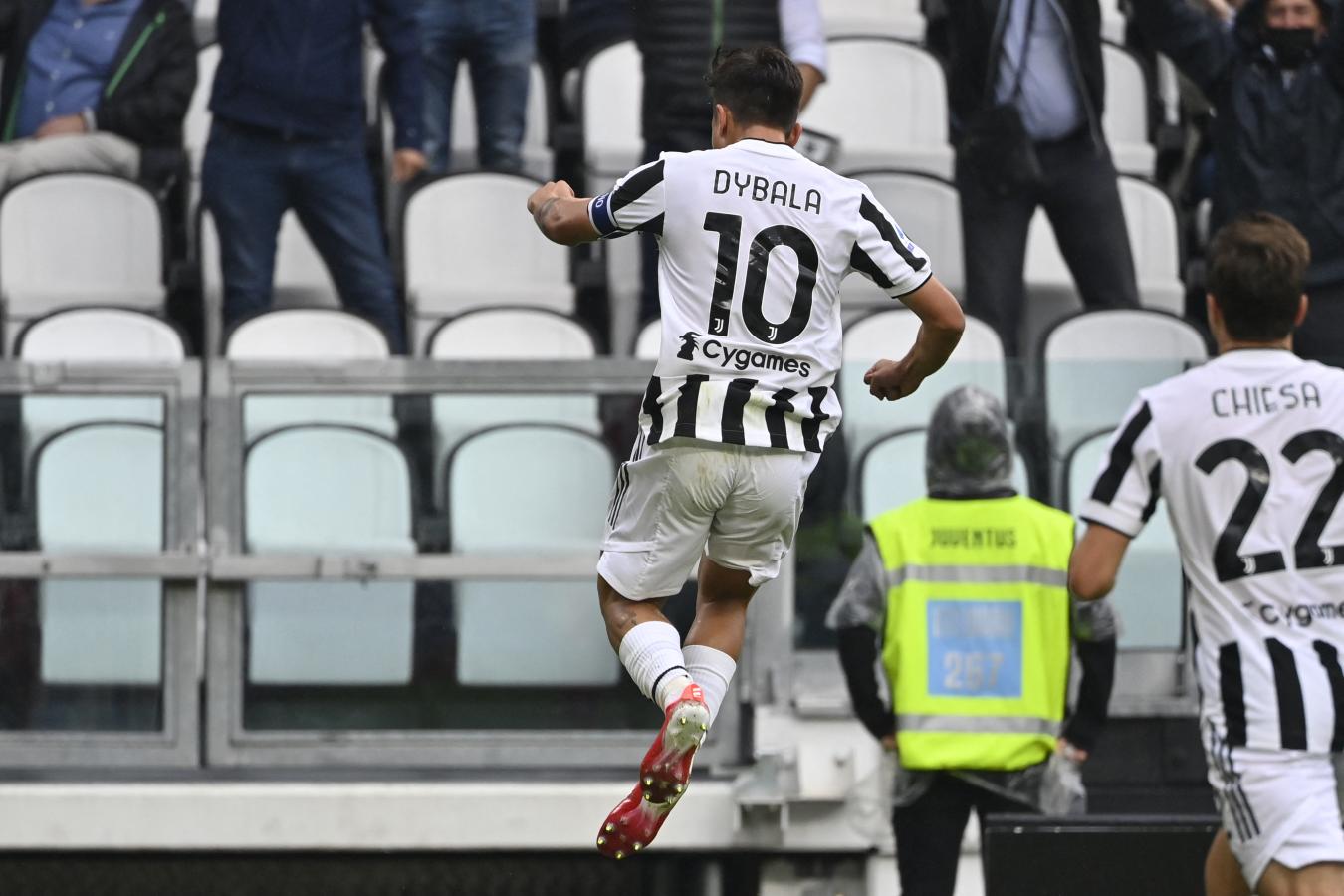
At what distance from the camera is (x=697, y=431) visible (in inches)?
184

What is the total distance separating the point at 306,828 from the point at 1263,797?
3795 mm

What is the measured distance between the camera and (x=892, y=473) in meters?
7.91

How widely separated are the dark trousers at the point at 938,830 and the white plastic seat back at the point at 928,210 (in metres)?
2.81

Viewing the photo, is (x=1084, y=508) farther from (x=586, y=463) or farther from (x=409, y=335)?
(x=409, y=335)

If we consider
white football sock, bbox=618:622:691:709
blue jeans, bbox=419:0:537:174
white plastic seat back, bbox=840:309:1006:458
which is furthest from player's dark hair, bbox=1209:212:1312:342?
blue jeans, bbox=419:0:537:174

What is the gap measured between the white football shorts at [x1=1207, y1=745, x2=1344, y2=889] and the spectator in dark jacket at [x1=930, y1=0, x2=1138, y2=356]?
3633 millimetres

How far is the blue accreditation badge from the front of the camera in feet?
23.0

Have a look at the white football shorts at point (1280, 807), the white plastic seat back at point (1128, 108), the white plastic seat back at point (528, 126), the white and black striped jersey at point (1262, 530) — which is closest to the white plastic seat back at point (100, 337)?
the white plastic seat back at point (528, 126)

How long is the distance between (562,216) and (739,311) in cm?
39

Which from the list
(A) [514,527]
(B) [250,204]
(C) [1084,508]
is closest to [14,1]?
(B) [250,204]

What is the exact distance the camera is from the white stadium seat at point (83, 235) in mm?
9883

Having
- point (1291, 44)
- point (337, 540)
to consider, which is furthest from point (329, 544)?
point (1291, 44)

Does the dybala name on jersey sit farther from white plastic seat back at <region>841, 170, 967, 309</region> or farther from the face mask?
the face mask

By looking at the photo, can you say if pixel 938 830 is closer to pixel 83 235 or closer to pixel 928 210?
pixel 928 210
